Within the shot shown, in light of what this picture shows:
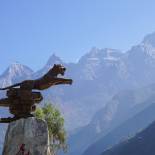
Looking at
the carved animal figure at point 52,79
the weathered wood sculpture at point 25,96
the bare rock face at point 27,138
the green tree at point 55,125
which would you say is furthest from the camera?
the green tree at point 55,125

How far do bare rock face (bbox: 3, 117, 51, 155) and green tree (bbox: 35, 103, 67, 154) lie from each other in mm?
37189

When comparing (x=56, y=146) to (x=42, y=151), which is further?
(x=56, y=146)

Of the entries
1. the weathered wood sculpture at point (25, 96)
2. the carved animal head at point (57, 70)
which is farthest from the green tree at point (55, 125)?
the carved animal head at point (57, 70)

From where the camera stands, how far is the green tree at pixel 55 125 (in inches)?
1879

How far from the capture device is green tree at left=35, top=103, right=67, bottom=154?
4772cm

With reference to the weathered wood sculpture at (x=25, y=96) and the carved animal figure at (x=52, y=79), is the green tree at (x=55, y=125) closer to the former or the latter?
the weathered wood sculpture at (x=25, y=96)

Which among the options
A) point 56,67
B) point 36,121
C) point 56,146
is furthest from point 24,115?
point 56,146

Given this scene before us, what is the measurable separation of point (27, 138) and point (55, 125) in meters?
39.1

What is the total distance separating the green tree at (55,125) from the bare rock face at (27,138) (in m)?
37.2

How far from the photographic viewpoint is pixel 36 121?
Result: 9.75m

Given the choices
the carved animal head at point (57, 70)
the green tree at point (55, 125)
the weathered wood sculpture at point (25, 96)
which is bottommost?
the weathered wood sculpture at point (25, 96)

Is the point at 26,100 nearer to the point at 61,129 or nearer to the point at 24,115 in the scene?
the point at 24,115

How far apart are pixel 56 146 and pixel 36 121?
127 feet

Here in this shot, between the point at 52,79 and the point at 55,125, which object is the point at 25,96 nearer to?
the point at 52,79
